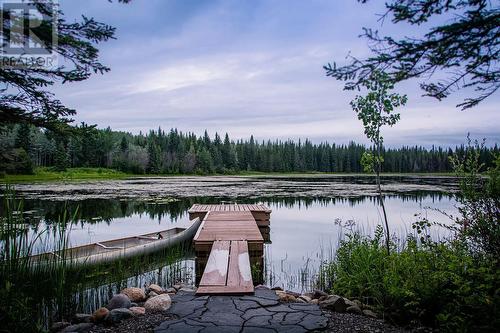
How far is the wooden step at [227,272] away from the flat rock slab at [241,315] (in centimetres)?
18

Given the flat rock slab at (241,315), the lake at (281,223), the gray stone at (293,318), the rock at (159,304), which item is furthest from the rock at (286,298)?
the lake at (281,223)

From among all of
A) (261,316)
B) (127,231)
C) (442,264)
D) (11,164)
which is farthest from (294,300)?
(127,231)

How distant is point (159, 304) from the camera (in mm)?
3967

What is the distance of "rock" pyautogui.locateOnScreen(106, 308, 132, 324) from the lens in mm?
3609

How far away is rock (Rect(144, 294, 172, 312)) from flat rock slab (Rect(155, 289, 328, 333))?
0.24 ft

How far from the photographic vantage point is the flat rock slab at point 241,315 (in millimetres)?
3314

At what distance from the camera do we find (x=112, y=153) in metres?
72.0

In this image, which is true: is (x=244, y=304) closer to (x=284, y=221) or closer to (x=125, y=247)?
(x=125, y=247)

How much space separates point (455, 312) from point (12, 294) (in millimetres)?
3709

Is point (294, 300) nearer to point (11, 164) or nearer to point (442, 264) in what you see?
point (442, 264)

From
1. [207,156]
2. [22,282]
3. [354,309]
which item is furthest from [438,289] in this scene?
[207,156]

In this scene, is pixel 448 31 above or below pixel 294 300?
above

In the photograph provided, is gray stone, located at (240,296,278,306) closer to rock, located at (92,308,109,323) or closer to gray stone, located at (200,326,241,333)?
gray stone, located at (200,326,241,333)

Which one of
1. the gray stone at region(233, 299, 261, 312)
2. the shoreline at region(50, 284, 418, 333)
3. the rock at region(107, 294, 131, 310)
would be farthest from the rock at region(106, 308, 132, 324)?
the gray stone at region(233, 299, 261, 312)
